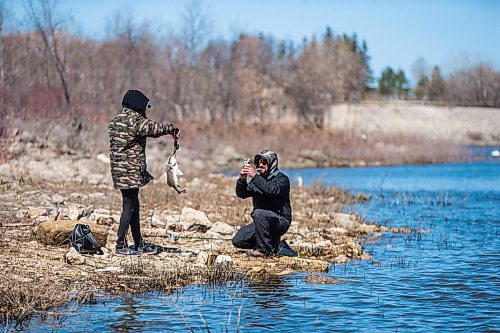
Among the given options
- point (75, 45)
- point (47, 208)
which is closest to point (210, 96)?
point (75, 45)

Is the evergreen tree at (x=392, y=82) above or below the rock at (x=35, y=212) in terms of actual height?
above

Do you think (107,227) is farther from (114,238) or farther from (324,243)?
(324,243)

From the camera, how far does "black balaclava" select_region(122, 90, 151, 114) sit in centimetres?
947

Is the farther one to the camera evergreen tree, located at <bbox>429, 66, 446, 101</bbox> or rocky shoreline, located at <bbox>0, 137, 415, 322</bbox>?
evergreen tree, located at <bbox>429, 66, 446, 101</bbox>

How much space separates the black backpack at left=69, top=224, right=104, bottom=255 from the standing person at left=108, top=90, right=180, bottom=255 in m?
0.37

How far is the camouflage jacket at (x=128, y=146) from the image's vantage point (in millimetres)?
9367

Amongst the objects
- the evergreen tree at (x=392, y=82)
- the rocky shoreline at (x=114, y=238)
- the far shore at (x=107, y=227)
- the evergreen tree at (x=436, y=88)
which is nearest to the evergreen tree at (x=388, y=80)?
the evergreen tree at (x=392, y=82)

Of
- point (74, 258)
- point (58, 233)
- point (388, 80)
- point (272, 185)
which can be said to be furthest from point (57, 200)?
point (388, 80)

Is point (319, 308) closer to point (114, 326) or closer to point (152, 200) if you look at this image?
point (114, 326)

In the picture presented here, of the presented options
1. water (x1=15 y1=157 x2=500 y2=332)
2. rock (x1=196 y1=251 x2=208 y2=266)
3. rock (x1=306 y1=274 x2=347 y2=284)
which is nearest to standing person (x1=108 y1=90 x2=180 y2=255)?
rock (x1=196 y1=251 x2=208 y2=266)

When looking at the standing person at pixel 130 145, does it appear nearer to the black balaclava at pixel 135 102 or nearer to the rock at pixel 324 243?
the black balaclava at pixel 135 102

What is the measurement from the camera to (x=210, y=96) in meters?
52.7

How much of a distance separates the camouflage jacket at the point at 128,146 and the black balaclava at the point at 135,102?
0.19 ft

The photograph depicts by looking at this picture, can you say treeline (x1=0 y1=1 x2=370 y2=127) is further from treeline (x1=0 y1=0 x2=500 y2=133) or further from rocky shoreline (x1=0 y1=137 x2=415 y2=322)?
rocky shoreline (x1=0 y1=137 x2=415 y2=322)
